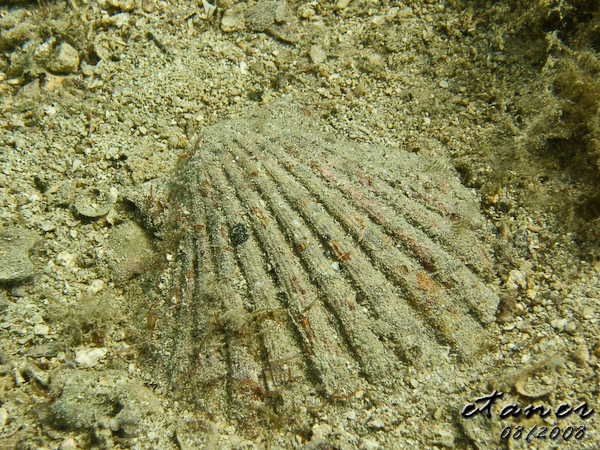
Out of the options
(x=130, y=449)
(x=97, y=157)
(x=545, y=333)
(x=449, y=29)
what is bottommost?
(x=130, y=449)

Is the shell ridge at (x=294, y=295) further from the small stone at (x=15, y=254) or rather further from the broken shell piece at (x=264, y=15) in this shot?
the broken shell piece at (x=264, y=15)

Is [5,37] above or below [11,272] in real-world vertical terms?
above

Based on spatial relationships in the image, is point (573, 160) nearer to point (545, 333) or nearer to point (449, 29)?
point (545, 333)

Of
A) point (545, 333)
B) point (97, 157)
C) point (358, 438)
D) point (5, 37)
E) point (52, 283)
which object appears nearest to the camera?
point (358, 438)

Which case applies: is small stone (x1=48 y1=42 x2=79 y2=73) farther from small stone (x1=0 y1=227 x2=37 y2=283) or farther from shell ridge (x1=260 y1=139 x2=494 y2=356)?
shell ridge (x1=260 y1=139 x2=494 y2=356)

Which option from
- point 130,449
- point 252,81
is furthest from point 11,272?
point 252,81

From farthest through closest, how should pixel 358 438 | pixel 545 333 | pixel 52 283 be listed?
1. pixel 52 283
2. pixel 545 333
3. pixel 358 438

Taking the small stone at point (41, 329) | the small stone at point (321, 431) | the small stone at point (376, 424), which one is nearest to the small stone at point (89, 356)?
the small stone at point (41, 329)

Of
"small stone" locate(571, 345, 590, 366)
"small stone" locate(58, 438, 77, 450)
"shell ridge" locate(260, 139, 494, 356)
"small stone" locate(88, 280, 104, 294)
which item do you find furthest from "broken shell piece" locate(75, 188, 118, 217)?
"small stone" locate(571, 345, 590, 366)

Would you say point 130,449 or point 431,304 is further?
point 431,304
